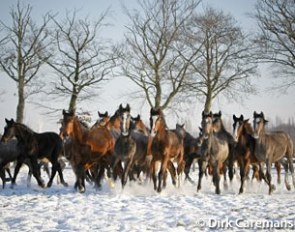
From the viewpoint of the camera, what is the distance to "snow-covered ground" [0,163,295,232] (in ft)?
22.8

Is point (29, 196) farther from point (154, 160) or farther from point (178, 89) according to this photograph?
point (178, 89)

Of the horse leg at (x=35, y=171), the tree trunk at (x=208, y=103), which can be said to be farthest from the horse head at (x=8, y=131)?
the tree trunk at (x=208, y=103)

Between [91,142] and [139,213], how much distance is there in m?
5.12

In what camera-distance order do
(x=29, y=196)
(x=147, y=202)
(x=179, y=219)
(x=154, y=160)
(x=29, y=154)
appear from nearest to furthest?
(x=179, y=219) < (x=147, y=202) < (x=29, y=196) < (x=154, y=160) < (x=29, y=154)

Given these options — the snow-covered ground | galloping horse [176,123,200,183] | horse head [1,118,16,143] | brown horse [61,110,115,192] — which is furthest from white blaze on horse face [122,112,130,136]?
galloping horse [176,123,200,183]

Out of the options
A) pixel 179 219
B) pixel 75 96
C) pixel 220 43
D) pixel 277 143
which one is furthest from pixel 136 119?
pixel 220 43

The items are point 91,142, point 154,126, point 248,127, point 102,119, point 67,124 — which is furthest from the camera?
point 102,119

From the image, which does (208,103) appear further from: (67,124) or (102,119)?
(67,124)

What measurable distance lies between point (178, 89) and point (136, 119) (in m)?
12.3

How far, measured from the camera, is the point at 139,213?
8156 mm

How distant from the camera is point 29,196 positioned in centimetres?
1094

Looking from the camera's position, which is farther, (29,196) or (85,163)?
(85,163)

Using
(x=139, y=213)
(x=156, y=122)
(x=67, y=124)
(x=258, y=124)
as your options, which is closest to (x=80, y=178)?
(x=67, y=124)

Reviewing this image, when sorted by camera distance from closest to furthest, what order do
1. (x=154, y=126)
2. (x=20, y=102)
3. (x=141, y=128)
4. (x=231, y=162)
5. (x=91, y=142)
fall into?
(x=154, y=126) < (x=91, y=142) < (x=231, y=162) < (x=141, y=128) < (x=20, y=102)
